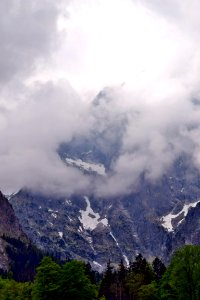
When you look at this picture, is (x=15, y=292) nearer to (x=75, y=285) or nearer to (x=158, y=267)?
(x=75, y=285)

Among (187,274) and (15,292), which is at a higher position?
(15,292)

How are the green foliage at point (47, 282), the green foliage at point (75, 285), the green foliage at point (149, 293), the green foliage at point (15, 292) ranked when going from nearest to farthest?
the green foliage at point (47, 282) < the green foliage at point (75, 285) < the green foliage at point (149, 293) < the green foliage at point (15, 292)

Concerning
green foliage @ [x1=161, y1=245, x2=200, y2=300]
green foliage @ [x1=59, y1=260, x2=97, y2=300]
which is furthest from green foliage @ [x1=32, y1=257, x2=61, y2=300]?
green foliage @ [x1=161, y1=245, x2=200, y2=300]

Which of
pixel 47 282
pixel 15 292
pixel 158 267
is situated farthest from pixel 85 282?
pixel 158 267

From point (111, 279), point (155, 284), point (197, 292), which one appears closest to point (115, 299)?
point (111, 279)

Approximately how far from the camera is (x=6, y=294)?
134 meters

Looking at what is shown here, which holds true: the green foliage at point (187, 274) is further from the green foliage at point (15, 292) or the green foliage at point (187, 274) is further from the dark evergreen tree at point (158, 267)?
the dark evergreen tree at point (158, 267)

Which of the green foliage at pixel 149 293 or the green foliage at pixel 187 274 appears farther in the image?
the green foliage at pixel 149 293

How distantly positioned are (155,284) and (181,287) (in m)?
18.7

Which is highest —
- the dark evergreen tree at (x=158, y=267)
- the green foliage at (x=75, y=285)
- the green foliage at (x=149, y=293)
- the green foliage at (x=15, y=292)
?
the dark evergreen tree at (x=158, y=267)

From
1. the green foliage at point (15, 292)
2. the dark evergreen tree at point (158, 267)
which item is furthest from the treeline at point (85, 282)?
the dark evergreen tree at point (158, 267)

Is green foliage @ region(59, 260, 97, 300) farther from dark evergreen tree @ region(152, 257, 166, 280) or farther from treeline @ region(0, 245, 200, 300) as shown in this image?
dark evergreen tree @ region(152, 257, 166, 280)

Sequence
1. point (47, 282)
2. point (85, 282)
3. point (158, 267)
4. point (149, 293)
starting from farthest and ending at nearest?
point (158, 267)
point (149, 293)
point (85, 282)
point (47, 282)

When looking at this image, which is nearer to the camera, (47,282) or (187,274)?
(47,282)
